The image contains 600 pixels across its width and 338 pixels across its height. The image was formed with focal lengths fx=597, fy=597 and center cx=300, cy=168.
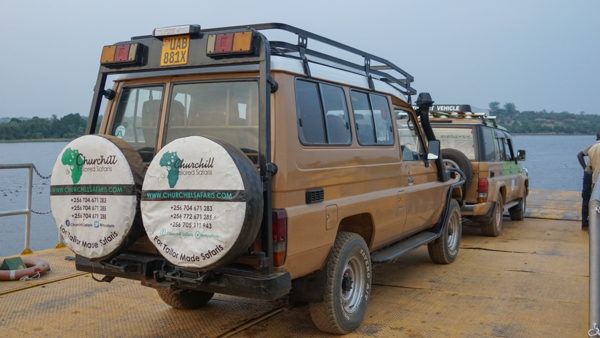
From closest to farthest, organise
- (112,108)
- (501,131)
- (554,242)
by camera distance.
Result: 1. (112,108)
2. (554,242)
3. (501,131)

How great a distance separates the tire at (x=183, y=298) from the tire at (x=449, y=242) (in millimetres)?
3106

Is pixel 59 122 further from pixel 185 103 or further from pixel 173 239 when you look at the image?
pixel 173 239

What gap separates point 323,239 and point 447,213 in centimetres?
338

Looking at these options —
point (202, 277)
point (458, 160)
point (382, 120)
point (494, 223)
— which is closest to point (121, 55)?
point (202, 277)

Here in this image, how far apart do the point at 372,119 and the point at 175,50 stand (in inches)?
79.7

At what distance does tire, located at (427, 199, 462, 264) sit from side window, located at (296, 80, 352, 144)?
2.84 meters

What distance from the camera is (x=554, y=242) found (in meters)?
9.34

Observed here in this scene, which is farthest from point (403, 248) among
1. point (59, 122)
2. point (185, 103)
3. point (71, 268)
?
point (59, 122)

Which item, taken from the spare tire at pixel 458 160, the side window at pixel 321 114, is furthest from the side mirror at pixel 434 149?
the spare tire at pixel 458 160

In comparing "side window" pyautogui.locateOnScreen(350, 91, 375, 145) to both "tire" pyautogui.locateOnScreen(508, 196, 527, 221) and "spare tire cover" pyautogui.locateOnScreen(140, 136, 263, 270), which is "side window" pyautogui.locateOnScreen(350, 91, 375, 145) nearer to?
"spare tire cover" pyautogui.locateOnScreen(140, 136, 263, 270)

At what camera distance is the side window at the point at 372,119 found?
5389mm

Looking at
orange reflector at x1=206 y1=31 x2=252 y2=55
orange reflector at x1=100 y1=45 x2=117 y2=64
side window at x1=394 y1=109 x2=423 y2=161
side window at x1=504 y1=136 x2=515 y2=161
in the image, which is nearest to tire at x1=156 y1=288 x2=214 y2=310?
orange reflector at x1=100 y1=45 x2=117 y2=64

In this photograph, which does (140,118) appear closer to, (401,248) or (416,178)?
(401,248)

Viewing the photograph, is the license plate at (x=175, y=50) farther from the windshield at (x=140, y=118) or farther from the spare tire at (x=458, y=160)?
the spare tire at (x=458, y=160)
